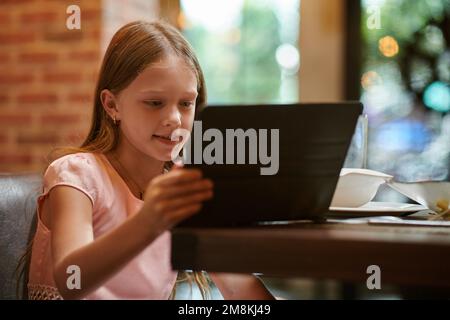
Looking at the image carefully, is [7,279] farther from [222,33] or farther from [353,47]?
[222,33]

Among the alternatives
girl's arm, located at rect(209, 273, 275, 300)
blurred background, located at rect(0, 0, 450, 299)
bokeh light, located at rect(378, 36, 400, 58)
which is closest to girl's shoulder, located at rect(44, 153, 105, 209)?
girl's arm, located at rect(209, 273, 275, 300)

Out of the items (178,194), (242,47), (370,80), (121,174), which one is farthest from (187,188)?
(242,47)

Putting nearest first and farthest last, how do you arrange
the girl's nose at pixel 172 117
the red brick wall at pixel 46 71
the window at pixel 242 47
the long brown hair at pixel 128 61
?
the girl's nose at pixel 172 117 → the long brown hair at pixel 128 61 → the red brick wall at pixel 46 71 → the window at pixel 242 47

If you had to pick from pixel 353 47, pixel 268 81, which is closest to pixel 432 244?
pixel 353 47

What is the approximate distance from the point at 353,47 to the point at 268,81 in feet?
2.57

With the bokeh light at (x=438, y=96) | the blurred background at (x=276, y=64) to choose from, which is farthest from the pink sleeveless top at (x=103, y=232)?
the bokeh light at (x=438, y=96)

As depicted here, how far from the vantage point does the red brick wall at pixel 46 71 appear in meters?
2.55

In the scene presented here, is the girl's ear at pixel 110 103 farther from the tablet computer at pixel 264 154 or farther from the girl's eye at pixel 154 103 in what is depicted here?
the tablet computer at pixel 264 154

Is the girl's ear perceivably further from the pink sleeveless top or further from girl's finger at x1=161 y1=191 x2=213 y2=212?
girl's finger at x1=161 y1=191 x2=213 y2=212

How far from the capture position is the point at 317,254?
582mm

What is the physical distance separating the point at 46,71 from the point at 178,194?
7.15 feet

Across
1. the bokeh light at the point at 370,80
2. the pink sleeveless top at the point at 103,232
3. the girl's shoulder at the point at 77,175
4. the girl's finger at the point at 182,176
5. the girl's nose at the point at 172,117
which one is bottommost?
the pink sleeveless top at the point at 103,232

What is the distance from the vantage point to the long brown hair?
3.49 ft

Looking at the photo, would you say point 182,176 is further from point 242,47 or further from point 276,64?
point 242,47
